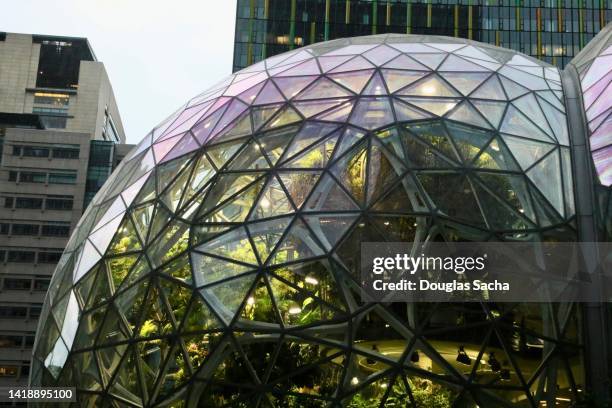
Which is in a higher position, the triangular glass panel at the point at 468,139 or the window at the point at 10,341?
the triangular glass panel at the point at 468,139

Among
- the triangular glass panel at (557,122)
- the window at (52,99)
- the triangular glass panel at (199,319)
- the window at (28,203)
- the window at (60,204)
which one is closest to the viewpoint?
the triangular glass panel at (199,319)

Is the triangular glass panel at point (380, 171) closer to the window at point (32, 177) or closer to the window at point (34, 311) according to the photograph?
the window at point (34, 311)

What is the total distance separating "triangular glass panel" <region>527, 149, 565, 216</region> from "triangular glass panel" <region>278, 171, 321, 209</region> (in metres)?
4.12

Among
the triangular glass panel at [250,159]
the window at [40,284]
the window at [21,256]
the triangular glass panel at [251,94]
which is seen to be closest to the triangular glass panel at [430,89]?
Answer: the triangular glass panel at [250,159]

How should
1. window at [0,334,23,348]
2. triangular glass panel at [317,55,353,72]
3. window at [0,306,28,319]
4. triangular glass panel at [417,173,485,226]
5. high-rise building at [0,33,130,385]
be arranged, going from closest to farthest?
triangular glass panel at [417,173,485,226] < triangular glass panel at [317,55,353,72] < window at [0,334,23,348] < high-rise building at [0,33,130,385] < window at [0,306,28,319]

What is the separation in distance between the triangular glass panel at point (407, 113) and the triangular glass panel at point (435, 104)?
0.17 m

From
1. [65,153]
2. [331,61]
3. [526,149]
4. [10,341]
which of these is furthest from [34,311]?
[526,149]

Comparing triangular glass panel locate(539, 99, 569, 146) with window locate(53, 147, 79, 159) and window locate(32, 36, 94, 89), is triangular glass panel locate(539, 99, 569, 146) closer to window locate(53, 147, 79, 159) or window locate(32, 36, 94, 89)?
window locate(53, 147, 79, 159)

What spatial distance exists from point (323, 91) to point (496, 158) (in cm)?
412

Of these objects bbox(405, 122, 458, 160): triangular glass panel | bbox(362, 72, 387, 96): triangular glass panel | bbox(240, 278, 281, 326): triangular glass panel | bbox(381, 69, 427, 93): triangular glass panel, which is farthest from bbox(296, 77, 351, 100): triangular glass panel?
bbox(240, 278, 281, 326): triangular glass panel

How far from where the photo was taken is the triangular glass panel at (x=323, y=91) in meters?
13.8

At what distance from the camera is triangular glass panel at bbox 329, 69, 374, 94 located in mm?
13922

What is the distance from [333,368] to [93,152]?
200 feet

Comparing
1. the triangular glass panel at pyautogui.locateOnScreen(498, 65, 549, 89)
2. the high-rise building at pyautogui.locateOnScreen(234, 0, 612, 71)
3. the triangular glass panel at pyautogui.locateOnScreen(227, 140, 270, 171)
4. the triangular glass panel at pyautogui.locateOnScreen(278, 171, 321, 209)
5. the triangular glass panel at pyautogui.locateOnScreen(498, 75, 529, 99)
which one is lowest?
the triangular glass panel at pyautogui.locateOnScreen(278, 171, 321, 209)
